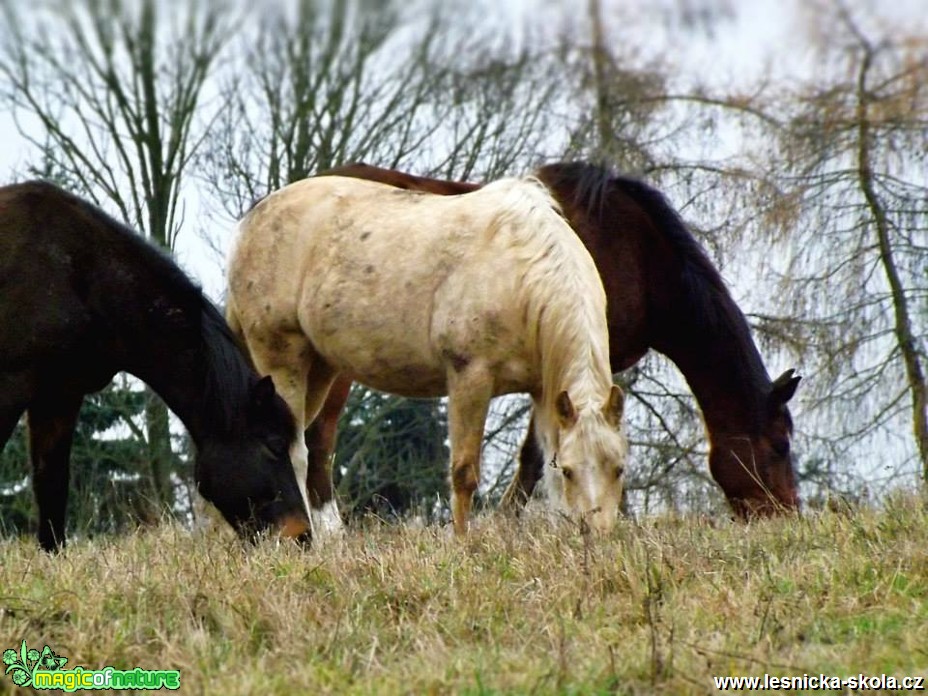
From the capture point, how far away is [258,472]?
6.83 meters

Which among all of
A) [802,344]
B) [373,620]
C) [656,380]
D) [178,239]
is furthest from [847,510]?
[178,239]

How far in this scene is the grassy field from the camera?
3.76 m

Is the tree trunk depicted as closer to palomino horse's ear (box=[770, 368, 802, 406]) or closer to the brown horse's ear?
palomino horse's ear (box=[770, 368, 802, 406])

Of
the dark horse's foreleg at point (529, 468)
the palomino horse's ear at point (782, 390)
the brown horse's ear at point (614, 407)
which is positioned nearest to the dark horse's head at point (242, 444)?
the brown horse's ear at point (614, 407)

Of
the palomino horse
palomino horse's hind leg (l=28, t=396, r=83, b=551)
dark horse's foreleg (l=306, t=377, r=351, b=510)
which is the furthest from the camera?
dark horse's foreleg (l=306, t=377, r=351, b=510)

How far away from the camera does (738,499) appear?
7992mm

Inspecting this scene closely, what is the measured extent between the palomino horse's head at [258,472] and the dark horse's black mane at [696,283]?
278 cm

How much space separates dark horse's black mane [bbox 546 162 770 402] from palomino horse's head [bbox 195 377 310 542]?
278cm

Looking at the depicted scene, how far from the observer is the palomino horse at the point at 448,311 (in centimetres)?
649

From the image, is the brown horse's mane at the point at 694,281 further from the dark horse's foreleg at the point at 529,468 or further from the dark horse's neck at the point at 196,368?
the dark horse's neck at the point at 196,368

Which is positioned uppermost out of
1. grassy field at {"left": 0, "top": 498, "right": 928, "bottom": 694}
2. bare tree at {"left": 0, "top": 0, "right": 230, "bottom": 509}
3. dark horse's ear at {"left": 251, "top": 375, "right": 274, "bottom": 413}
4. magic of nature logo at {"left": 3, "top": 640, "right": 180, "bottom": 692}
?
bare tree at {"left": 0, "top": 0, "right": 230, "bottom": 509}

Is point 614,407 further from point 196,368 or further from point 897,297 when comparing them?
point 897,297

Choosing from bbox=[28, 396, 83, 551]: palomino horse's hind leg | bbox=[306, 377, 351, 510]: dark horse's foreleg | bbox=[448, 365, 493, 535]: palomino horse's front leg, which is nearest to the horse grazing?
bbox=[28, 396, 83, 551]: palomino horse's hind leg

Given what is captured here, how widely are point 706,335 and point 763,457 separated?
876 millimetres
